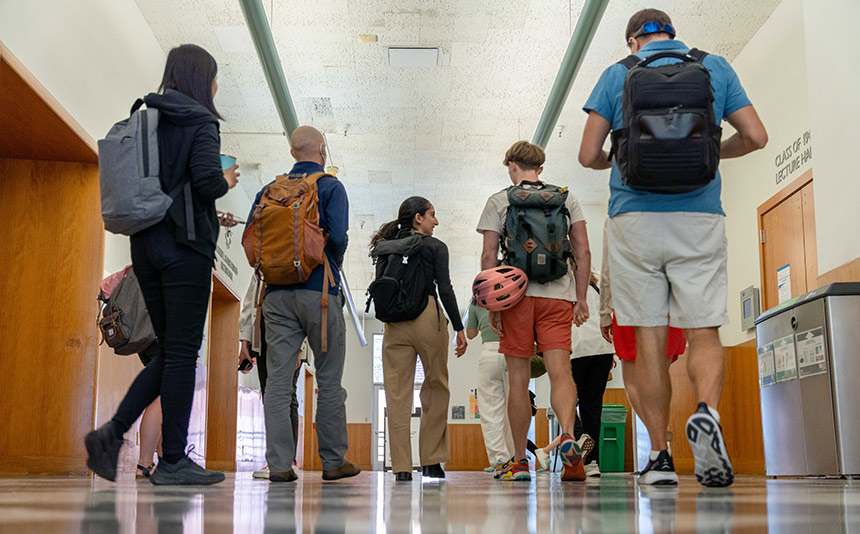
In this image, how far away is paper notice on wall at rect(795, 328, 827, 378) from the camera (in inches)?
157

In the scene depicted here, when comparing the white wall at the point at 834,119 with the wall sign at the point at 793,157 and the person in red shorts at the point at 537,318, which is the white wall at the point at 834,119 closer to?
the wall sign at the point at 793,157

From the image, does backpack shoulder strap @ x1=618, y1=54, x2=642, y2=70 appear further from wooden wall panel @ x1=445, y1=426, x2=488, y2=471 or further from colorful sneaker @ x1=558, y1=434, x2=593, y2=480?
wooden wall panel @ x1=445, y1=426, x2=488, y2=471

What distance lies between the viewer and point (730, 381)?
711 centimetres

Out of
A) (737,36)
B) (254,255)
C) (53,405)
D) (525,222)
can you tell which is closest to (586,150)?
(525,222)

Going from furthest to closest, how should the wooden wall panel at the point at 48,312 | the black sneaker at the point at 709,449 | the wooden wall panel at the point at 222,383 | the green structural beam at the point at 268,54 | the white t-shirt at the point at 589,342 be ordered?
the wooden wall panel at the point at 222,383 → the green structural beam at the point at 268,54 → the wooden wall panel at the point at 48,312 → the white t-shirt at the point at 589,342 → the black sneaker at the point at 709,449

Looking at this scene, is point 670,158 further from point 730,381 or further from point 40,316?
point 730,381

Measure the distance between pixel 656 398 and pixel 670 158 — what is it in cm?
70

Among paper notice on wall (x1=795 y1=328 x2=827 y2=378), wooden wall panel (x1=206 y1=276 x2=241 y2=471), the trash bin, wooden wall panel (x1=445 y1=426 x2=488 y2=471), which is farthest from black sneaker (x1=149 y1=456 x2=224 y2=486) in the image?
wooden wall panel (x1=445 y1=426 x2=488 y2=471)

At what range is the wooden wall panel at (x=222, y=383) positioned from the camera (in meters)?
9.36

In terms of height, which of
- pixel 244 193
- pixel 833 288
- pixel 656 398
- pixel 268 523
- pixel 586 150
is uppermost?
pixel 244 193

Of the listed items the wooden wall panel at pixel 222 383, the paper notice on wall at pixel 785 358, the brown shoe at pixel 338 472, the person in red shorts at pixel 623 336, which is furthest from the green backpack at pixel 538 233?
the wooden wall panel at pixel 222 383

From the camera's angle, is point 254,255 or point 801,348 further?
point 801,348

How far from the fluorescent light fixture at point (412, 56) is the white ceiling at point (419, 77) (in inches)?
3.0

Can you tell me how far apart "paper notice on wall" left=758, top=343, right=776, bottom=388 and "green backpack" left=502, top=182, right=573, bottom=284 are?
1690mm
